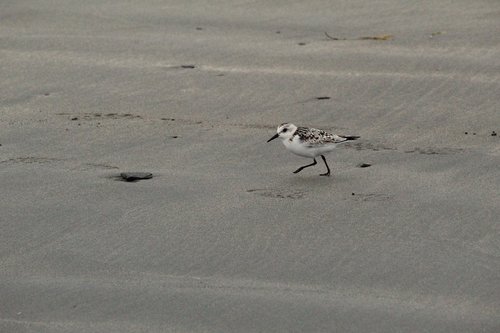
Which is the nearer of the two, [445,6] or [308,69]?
[308,69]

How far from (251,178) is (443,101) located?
237 centimetres

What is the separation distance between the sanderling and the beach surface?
0.18m

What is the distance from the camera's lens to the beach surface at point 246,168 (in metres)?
5.57

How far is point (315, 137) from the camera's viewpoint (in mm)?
7941

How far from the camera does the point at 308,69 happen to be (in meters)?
10.2

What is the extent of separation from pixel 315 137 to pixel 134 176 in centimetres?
128

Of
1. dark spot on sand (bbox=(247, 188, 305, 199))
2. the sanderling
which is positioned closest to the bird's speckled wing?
the sanderling

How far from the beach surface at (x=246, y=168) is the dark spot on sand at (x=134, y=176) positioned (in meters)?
0.07

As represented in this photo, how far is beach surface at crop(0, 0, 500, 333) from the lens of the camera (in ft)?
18.3

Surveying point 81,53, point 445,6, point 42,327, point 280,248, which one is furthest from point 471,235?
point 445,6

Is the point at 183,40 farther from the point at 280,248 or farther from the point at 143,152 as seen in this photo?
the point at 280,248

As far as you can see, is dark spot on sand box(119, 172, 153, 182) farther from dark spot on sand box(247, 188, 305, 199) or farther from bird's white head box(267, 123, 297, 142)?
bird's white head box(267, 123, 297, 142)

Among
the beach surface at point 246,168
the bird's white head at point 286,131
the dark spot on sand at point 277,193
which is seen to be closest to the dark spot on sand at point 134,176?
the beach surface at point 246,168

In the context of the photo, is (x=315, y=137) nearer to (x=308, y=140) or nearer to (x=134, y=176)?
(x=308, y=140)
